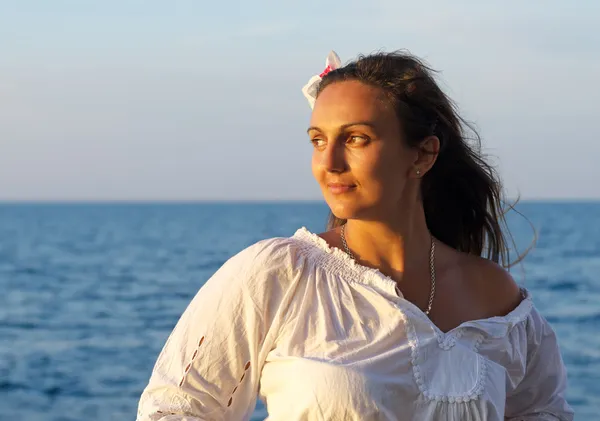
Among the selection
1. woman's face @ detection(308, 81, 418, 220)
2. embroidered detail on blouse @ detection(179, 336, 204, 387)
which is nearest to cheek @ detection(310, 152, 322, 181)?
woman's face @ detection(308, 81, 418, 220)

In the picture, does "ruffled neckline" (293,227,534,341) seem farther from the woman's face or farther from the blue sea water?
the blue sea water

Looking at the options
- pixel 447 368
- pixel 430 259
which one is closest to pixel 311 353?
pixel 447 368

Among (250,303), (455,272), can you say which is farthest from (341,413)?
(455,272)

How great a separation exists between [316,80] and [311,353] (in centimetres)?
78

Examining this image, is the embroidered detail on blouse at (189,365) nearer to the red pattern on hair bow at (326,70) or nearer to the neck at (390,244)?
the neck at (390,244)

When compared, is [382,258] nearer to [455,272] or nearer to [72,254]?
[455,272]

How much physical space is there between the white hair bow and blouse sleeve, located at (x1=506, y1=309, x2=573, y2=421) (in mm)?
848

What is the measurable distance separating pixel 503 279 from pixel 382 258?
424 millimetres

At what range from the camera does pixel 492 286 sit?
9.36 ft

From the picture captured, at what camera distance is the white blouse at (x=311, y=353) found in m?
2.32

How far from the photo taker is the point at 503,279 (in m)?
A: 2.88

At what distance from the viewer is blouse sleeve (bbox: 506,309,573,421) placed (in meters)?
2.80

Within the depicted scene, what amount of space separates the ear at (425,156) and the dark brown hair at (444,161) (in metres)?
0.02

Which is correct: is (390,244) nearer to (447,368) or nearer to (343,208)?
(343,208)
